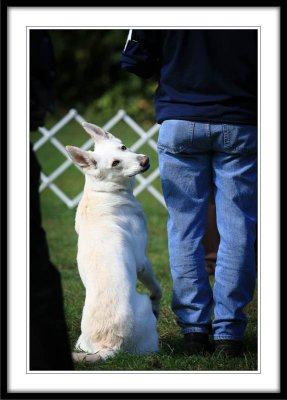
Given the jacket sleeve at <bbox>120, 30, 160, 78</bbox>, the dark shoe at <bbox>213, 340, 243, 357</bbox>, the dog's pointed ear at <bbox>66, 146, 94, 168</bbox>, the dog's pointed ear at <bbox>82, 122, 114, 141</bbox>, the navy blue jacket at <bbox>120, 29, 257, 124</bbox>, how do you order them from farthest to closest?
1. the dog's pointed ear at <bbox>82, 122, 114, 141</bbox>
2. the dog's pointed ear at <bbox>66, 146, 94, 168</bbox>
3. the dark shoe at <bbox>213, 340, 243, 357</bbox>
4. the jacket sleeve at <bbox>120, 30, 160, 78</bbox>
5. the navy blue jacket at <bbox>120, 29, 257, 124</bbox>

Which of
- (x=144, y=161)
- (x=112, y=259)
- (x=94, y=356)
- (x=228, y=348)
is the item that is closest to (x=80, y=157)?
(x=144, y=161)

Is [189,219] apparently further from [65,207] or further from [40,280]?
[65,207]

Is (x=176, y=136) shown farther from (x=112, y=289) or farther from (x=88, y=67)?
(x=88, y=67)

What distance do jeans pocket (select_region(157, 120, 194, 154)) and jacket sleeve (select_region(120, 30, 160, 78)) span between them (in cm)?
31

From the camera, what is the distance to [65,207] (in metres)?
9.24

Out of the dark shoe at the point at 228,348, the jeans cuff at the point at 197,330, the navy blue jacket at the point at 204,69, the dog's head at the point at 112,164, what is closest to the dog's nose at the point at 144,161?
the dog's head at the point at 112,164

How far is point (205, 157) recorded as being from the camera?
396cm

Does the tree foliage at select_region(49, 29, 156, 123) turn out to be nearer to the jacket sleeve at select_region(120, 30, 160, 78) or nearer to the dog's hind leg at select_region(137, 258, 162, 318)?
the dog's hind leg at select_region(137, 258, 162, 318)

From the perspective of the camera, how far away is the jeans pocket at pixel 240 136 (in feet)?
12.6

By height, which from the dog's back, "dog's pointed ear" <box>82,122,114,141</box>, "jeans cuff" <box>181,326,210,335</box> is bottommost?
"jeans cuff" <box>181,326,210,335</box>

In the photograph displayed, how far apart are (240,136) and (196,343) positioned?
1166 millimetres

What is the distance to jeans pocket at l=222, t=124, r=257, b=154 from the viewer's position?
383 cm

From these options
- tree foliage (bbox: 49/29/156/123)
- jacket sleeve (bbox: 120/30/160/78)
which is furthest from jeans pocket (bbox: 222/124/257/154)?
tree foliage (bbox: 49/29/156/123)

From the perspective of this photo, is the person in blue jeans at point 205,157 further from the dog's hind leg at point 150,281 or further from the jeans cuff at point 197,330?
the dog's hind leg at point 150,281
